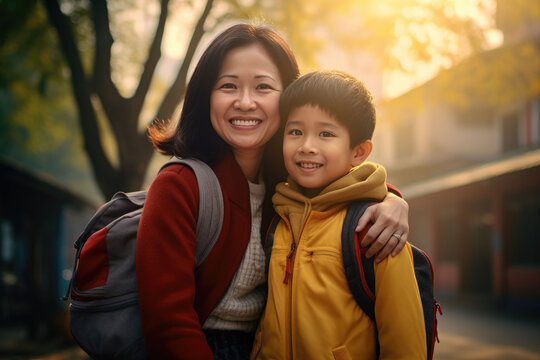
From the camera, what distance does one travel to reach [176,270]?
5.90 feet

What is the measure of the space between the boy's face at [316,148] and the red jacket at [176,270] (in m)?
0.36

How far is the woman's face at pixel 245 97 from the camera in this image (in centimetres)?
221

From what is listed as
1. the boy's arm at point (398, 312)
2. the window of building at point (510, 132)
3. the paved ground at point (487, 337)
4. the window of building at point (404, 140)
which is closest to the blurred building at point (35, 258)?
the paved ground at point (487, 337)

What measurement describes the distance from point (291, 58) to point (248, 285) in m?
1.01

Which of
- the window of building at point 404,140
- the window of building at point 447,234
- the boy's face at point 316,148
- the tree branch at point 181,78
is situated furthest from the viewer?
the window of building at point 404,140

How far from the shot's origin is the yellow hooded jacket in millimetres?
1822

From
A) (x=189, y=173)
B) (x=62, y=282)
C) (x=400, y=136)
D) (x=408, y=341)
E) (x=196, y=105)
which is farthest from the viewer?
(x=400, y=136)

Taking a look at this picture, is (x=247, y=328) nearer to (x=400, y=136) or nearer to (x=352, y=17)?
(x=352, y=17)

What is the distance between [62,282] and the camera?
1463 cm

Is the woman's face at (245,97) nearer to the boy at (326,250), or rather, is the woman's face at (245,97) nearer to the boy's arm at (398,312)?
the boy at (326,250)

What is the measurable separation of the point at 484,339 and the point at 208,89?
8.89 m

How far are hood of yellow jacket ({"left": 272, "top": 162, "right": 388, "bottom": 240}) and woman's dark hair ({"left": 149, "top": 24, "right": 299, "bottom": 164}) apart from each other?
345mm

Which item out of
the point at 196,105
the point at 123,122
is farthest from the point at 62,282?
the point at 196,105

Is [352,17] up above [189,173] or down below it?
above
